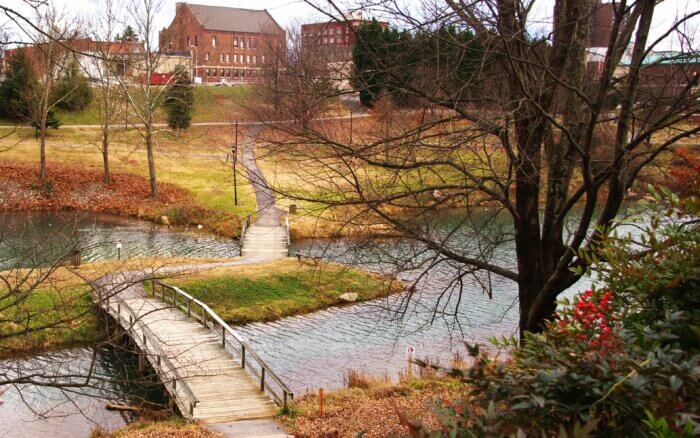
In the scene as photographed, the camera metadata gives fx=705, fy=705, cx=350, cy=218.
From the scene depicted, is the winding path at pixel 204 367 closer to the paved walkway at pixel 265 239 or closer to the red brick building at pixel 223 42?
the paved walkway at pixel 265 239

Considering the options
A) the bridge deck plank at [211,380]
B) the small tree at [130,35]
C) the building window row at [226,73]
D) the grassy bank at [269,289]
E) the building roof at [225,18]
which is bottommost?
the grassy bank at [269,289]

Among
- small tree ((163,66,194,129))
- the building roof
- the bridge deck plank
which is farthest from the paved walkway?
the building roof

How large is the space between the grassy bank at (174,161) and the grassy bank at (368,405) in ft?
68.2

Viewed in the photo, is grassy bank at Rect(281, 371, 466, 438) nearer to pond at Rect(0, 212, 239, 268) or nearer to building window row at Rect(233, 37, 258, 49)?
pond at Rect(0, 212, 239, 268)

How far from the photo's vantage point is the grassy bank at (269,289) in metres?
23.2

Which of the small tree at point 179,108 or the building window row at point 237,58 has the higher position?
the building window row at point 237,58

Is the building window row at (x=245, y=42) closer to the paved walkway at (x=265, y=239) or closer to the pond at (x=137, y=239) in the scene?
the pond at (x=137, y=239)

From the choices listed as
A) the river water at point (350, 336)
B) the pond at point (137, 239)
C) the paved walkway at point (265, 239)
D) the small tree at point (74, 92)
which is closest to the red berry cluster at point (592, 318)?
the river water at point (350, 336)

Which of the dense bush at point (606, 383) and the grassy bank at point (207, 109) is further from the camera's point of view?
the grassy bank at point (207, 109)

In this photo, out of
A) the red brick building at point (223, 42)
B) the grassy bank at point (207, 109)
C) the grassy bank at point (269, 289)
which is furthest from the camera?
the red brick building at point (223, 42)

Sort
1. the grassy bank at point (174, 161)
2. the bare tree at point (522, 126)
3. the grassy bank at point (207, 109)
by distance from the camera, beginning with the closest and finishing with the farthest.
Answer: the bare tree at point (522, 126), the grassy bank at point (174, 161), the grassy bank at point (207, 109)

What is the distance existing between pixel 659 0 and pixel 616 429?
592cm

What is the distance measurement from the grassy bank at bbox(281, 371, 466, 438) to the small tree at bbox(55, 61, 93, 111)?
3454 cm

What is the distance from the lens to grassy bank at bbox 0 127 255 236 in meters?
38.2
